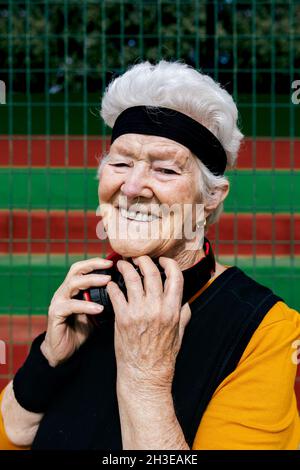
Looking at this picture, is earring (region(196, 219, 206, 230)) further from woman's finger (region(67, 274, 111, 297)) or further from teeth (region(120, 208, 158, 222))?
woman's finger (region(67, 274, 111, 297))

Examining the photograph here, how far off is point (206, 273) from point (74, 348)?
38 centimetres

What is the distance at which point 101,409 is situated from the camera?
72.2 inches

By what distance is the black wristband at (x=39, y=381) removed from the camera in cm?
186

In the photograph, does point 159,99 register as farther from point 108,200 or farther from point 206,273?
point 206,273

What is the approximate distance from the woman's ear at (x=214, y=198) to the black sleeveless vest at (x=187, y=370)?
0.17 metres

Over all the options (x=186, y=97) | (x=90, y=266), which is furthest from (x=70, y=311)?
(x=186, y=97)

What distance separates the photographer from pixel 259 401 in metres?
1.65

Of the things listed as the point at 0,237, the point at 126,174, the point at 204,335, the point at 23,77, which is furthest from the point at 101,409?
the point at 23,77

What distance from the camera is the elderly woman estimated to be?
167cm

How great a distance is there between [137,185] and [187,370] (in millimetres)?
446

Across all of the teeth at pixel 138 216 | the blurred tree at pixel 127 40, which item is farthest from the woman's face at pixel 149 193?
the blurred tree at pixel 127 40

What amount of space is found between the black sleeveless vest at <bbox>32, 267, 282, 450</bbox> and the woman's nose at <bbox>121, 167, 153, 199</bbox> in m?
0.31

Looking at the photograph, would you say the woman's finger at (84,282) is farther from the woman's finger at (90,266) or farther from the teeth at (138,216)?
the teeth at (138,216)

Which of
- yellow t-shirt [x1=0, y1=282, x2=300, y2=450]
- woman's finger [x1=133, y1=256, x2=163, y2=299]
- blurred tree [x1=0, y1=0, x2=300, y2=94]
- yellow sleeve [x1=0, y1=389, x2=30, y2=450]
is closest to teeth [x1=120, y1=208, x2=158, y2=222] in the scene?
woman's finger [x1=133, y1=256, x2=163, y2=299]
